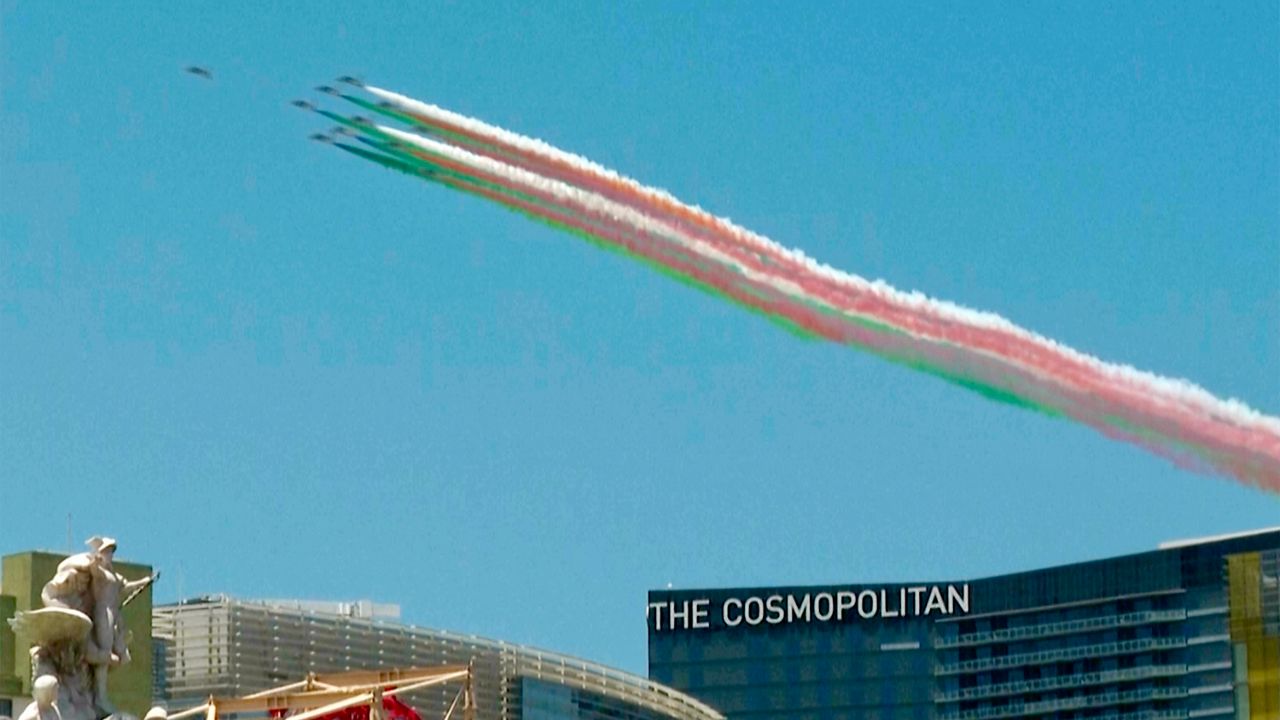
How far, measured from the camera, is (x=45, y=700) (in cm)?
7831

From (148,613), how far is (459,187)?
84.6 feet

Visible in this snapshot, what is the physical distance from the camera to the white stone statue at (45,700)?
78375 millimetres

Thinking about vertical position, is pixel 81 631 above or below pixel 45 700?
above

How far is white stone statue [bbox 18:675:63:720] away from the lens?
78375 mm

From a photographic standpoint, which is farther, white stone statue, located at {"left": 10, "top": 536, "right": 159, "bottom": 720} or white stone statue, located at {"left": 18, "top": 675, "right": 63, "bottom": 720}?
Answer: white stone statue, located at {"left": 10, "top": 536, "right": 159, "bottom": 720}

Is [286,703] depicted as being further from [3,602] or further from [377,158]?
[377,158]

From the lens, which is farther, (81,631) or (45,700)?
(81,631)

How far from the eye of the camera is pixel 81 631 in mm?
80000

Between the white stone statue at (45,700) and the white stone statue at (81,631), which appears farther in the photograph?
the white stone statue at (81,631)

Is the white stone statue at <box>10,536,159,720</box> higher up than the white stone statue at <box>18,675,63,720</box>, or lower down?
higher up

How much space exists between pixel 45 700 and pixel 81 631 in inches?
89.8

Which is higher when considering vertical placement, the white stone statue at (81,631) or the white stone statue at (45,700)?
the white stone statue at (81,631)

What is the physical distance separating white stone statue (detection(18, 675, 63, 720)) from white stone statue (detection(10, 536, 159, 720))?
324 millimetres

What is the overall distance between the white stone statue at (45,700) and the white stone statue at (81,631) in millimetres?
324
